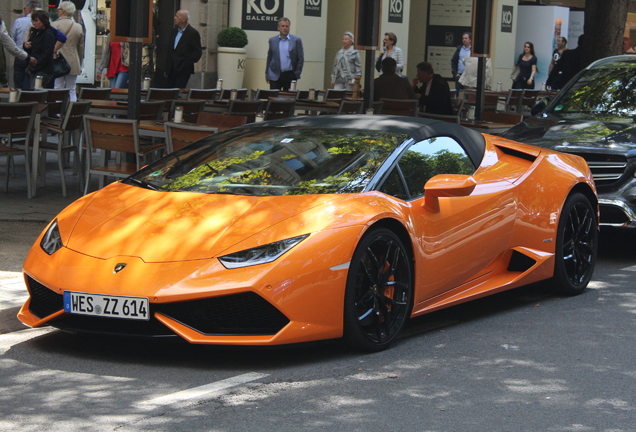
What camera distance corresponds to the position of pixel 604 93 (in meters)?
10.9

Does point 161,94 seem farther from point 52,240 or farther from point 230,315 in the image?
point 230,315

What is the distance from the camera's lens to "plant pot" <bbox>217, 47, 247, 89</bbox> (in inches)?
1001

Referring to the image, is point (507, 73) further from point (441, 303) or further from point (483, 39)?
point (441, 303)

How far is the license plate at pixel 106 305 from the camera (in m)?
5.33

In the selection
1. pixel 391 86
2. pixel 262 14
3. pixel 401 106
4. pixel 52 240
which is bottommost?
pixel 52 240

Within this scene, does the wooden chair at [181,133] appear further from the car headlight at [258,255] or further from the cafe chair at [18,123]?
the car headlight at [258,255]

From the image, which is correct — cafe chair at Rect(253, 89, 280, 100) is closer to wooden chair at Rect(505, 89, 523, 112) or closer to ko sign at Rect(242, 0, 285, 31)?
wooden chair at Rect(505, 89, 523, 112)

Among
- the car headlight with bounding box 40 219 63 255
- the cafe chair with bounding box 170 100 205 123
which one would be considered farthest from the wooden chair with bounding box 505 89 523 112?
the car headlight with bounding box 40 219 63 255

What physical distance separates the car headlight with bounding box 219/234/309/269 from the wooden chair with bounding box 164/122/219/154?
4627 mm

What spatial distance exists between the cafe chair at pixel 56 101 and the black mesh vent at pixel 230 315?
24.2ft

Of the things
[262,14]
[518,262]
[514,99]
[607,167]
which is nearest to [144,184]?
[518,262]

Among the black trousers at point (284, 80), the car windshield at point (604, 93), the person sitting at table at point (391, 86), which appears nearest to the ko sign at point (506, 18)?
the black trousers at point (284, 80)

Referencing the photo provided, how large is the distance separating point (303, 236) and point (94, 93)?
9041 millimetres

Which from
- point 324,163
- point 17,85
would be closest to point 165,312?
Result: point 324,163
